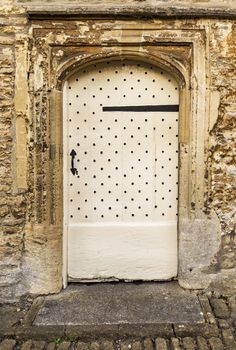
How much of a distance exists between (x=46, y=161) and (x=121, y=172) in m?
0.87

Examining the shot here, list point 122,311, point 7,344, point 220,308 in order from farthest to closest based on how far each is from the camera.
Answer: point 220,308
point 122,311
point 7,344

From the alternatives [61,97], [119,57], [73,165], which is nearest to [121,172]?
[73,165]

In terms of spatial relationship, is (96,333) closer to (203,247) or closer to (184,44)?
(203,247)

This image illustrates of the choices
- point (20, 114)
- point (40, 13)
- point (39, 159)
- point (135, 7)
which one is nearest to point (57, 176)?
point (39, 159)

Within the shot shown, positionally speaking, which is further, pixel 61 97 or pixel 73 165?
pixel 73 165

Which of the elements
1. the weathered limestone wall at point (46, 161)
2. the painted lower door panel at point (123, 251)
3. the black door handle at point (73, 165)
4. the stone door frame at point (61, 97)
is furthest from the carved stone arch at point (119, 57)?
the painted lower door panel at point (123, 251)

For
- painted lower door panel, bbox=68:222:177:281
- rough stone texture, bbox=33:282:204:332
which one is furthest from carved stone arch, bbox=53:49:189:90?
rough stone texture, bbox=33:282:204:332

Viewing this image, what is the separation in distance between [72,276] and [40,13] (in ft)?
9.55

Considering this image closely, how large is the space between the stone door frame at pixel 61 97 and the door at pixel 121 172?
0.65 feet

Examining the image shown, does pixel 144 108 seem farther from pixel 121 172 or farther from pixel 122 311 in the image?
pixel 122 311

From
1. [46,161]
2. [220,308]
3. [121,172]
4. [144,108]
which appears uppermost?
[144,108]

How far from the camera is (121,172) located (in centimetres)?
447

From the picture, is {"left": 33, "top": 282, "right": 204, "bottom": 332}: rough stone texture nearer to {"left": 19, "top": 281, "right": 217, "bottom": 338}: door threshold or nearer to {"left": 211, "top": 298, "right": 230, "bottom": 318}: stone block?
{"left": 19, "top": 281, "right": 217, "bottom": 338}: door threshold

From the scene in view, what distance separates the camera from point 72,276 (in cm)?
453
